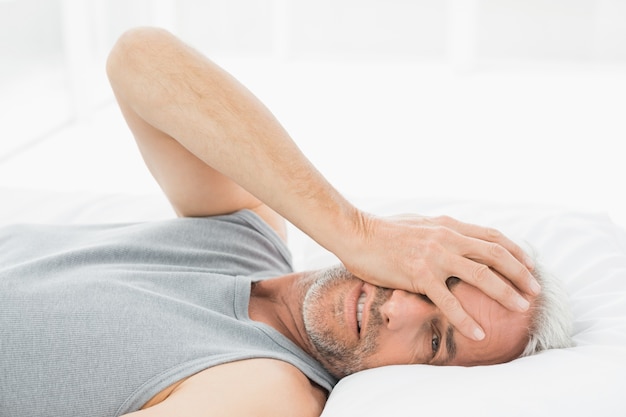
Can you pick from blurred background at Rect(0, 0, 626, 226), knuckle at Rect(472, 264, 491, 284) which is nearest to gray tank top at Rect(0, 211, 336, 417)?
knuckle at Rect(472, 264, 491, 284)

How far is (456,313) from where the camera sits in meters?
1.48

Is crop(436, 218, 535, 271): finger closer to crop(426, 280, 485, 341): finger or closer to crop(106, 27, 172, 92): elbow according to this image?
crop(426, 280, 485, 341): finger

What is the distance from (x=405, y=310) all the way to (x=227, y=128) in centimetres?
44

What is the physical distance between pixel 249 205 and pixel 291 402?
0.65 meters

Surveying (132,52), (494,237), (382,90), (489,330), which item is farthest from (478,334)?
(382,90)

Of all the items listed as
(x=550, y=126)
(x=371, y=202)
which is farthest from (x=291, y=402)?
(x=550, y=126)

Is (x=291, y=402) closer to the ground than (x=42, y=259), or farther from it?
closer to the ground

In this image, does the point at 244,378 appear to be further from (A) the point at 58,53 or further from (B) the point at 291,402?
(A) the point at 58,53

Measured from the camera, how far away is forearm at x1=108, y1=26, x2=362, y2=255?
5.10ft

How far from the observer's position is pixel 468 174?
3.85 meters

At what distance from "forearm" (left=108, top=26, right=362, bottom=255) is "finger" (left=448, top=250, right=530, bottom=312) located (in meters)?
0.19

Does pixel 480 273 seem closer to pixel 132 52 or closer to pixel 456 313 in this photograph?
pixel 456 313

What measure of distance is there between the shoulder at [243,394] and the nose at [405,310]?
0.60ft

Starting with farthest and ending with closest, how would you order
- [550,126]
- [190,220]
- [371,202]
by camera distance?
[550,126], [371,202], [190,220]
